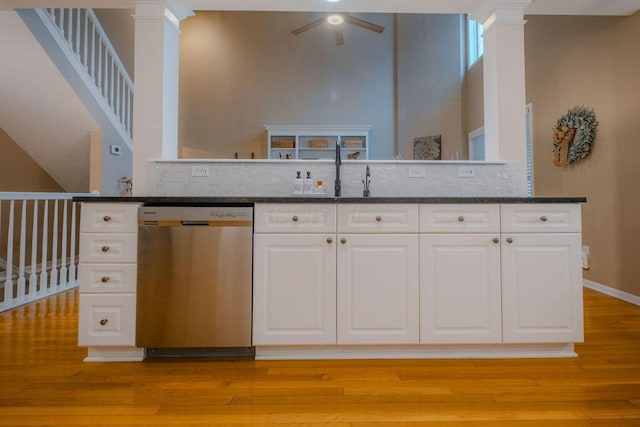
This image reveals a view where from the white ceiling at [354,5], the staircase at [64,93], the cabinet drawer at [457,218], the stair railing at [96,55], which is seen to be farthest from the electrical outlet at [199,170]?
the stair railing at [96,55]

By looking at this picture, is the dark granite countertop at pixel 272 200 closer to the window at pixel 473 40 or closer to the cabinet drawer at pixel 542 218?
the cabinet drawer at pixel 542 218

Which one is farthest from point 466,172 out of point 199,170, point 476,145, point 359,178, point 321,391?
point 476,145

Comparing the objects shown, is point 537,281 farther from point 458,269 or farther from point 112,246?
point 112,246

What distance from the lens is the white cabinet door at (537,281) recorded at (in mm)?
1979

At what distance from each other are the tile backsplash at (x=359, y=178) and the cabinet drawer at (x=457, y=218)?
0.48 metres

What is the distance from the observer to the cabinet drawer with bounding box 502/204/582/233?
78.2 inches

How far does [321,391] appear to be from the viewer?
169 centimetres

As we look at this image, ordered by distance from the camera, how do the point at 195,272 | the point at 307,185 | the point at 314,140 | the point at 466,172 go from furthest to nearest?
1. the point at 314,140
2. the point at 466,172
3. the point at 307,185
4. the point at 195,272

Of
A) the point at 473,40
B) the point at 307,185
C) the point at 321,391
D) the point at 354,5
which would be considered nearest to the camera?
the point at 321,391

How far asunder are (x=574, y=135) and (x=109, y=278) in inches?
169

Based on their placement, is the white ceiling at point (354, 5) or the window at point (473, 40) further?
the window at point (473, 40)

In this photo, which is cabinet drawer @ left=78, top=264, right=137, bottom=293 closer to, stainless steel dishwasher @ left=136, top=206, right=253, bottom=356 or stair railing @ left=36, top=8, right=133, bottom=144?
stainless steel dishwasher @ left=136, top=206, right=253, bottom=356

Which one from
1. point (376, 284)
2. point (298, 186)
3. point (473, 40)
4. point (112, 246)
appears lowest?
point (376, 284)

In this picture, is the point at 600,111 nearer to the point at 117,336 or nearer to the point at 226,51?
the point at 117,336
